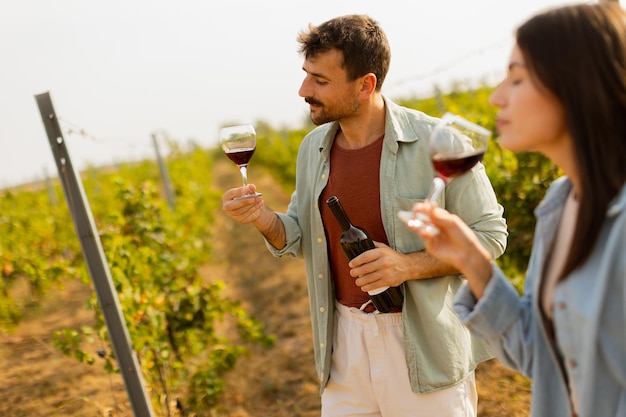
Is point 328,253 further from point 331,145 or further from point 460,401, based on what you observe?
point 460,401

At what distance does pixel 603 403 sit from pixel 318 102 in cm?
146

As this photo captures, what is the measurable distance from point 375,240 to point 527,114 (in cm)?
113

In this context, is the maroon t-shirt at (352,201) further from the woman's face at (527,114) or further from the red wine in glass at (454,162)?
the woman's face at (527,114)

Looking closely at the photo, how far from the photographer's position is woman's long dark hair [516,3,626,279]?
3.99 ft

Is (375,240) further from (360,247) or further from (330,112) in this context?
(330,112)

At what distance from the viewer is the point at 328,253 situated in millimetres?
2514

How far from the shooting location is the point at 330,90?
2379 mm

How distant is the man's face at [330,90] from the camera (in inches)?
93.4

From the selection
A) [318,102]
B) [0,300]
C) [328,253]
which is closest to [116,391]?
[0,300]

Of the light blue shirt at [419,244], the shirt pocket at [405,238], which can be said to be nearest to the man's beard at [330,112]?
the light blue shirt at [419,244]

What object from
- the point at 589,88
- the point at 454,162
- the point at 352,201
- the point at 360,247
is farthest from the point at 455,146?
the point at 352,201

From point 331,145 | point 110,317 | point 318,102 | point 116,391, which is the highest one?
point 318,102

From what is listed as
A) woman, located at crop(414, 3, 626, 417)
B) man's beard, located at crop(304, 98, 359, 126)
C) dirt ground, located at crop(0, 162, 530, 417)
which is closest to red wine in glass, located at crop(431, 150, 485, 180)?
woman, located at crop(414, 3, 626, 417)

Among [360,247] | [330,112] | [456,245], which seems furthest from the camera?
[330,112]
